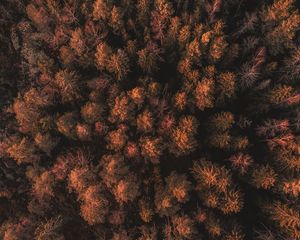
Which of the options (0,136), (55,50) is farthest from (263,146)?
(0,136)

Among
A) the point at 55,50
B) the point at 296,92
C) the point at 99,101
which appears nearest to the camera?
the point at 296,92

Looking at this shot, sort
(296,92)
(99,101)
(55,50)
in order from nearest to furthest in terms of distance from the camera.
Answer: (296,92) < (99,101) < (55,50)

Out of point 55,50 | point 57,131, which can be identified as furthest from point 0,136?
point 55,50

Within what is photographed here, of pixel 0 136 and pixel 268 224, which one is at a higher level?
pixel 0 136

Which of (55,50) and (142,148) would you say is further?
(55,50)

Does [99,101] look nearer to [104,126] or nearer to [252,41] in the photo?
[104,126]

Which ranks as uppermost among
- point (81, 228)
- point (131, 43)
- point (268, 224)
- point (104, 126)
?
point (131, 43)
